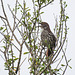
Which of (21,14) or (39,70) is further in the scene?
(21,14)

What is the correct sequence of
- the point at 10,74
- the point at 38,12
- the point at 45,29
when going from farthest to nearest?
the point at 45,29
the point at 38,12
the point at 10,74

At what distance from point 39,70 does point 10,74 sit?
0.67m

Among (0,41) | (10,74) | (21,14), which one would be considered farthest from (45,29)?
(10,74)

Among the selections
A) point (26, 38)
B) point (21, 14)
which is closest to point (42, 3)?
point (21, 14)

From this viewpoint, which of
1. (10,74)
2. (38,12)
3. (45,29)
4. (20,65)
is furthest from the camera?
(45,29)

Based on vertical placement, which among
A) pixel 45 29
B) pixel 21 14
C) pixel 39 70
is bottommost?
pixel 39 70

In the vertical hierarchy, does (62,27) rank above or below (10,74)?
above

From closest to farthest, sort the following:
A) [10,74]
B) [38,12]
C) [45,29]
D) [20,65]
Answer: [10,74], [20,65], [38,12], [45,29]

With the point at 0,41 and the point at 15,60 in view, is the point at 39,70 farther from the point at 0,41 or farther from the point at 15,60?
the point at 0,41

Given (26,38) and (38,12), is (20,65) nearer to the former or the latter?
(26,38)

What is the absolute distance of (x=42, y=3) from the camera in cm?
430

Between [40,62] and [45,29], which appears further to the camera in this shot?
[45,29]

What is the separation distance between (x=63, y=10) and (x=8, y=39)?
4.26 feet

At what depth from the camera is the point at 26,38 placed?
4.11 metres
